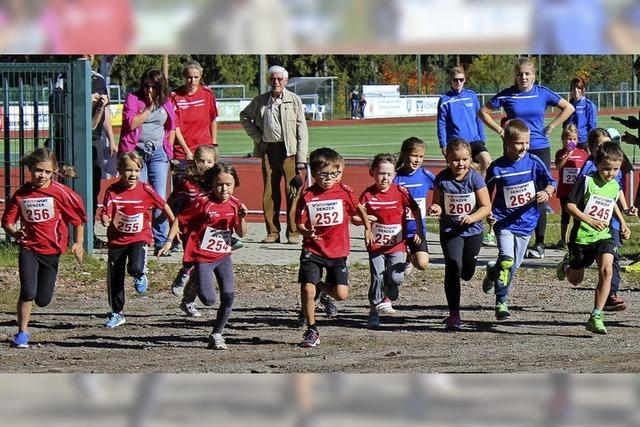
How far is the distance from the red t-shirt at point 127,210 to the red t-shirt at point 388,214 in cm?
160

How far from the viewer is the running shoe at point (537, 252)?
41.7ft

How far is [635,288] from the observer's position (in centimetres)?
1084

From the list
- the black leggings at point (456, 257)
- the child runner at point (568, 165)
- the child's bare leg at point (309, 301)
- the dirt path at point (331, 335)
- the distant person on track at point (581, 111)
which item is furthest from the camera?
the distant person on track at point (581, 111)

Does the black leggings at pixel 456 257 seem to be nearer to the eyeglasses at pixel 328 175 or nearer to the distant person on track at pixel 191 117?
the eyeglasses at pixel 328 175

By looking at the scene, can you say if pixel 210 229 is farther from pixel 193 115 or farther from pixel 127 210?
pixel 193 115

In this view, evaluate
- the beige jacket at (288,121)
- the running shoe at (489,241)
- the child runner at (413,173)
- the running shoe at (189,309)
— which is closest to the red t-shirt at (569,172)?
the running shoe at (489,241)

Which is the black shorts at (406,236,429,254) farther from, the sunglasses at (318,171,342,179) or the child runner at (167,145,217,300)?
the child runner at (167,145,217,300)

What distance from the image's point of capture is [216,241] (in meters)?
7.90

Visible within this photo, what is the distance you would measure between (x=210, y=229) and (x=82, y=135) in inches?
202

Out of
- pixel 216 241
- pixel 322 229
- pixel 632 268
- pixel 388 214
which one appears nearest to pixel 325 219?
pixel 322 229

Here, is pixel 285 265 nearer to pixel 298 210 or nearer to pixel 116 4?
pixel 298 210

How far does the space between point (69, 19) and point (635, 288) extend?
1039 cm

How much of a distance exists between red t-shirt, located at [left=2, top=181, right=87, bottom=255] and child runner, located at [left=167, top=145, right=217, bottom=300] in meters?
0.86

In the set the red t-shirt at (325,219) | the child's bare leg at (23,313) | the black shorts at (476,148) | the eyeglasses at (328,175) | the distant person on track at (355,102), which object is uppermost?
the distant person on track at (355,102)
